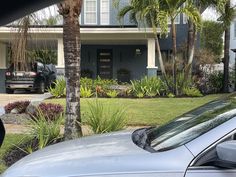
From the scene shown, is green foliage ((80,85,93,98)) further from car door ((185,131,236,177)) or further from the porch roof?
car door ((185,131,236,177))

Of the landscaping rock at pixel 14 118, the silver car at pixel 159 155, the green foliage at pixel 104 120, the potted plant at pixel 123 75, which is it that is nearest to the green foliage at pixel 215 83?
the potted plant at pixel 123 75

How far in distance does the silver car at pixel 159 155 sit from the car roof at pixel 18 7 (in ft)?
3.69

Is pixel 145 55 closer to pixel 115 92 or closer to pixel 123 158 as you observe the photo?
pixel 115 92

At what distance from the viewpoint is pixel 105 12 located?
25703mm

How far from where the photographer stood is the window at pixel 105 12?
25609mm

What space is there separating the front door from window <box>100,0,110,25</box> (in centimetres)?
165

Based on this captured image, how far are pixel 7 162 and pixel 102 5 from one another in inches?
754

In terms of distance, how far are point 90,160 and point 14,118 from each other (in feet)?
31.0

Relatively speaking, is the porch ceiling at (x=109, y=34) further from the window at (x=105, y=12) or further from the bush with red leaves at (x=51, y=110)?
the bush with red leaves at (x=51, y=110)

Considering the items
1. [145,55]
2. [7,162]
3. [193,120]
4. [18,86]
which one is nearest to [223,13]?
[145,55]

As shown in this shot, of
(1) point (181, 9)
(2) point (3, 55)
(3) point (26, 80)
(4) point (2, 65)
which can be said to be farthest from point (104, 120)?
(2) point (3, 55)

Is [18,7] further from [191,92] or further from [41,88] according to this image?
[41,88]

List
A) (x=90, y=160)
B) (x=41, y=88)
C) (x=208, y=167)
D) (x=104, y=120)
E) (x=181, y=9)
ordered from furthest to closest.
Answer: (x=41, y=88) → (x=181, y=9) → (x=104, y=120) → (x=90, y=160) → (x=208, y=167)

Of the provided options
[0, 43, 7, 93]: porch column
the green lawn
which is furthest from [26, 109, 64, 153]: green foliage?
[0, 43, 7, 93]: porch column
